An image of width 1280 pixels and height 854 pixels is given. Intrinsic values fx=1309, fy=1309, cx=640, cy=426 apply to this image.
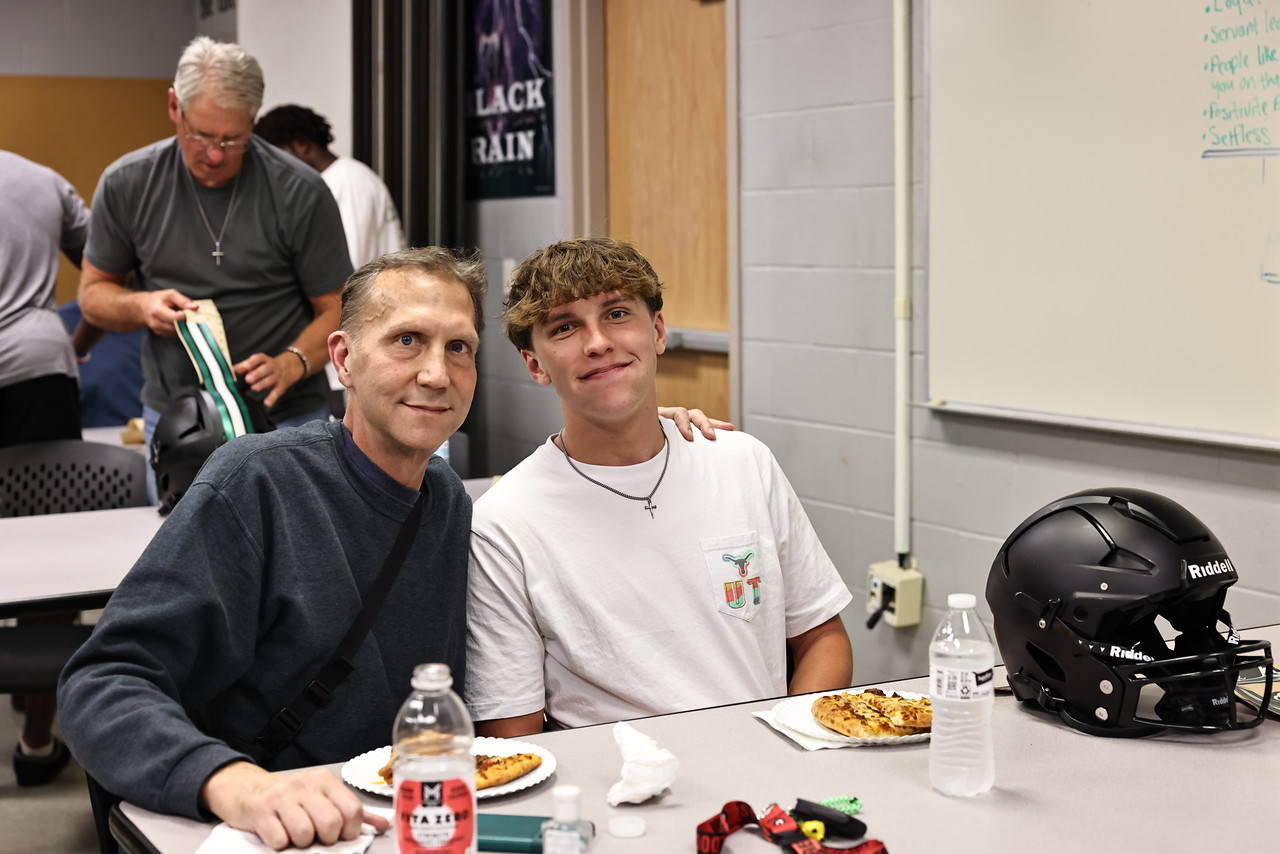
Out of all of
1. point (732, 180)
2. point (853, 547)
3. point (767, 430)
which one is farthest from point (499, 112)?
point (853, 547)

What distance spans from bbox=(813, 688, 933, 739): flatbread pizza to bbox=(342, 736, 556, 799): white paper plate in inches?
12.8

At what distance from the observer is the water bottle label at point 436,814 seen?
1.06 m

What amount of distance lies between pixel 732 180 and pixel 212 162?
5.03ft

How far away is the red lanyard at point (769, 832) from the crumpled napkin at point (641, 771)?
0.27 ft

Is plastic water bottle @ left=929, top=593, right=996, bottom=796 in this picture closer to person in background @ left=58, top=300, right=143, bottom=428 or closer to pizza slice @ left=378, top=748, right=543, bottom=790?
pizza slice @ left=378, top=748, right=543, bottom=790

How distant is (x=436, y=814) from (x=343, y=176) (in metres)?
4.18

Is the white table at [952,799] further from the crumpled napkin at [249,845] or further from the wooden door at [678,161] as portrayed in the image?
the wooden door at [678,161]

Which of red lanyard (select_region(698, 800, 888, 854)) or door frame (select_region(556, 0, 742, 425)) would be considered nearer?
red lanyard (select_region(698, 800, 888, 854))

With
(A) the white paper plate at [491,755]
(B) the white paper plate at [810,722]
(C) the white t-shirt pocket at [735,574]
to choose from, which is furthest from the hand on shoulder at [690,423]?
(A) the white paper plate at [491,755]

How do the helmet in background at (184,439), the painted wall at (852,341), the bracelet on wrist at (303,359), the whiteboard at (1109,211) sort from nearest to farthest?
1. the whiteboard at (1109,211)
2. the helmet in background at (184,439)
3. the bracelet on wrist at (303,359)
4. the painted wall at (852,341)

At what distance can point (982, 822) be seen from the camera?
1236mm

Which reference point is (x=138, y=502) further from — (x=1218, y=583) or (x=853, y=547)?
(x=1218, y=583)

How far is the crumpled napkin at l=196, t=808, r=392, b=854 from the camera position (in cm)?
118

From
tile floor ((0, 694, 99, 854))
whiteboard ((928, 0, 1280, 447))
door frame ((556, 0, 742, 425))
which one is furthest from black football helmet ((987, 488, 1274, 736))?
door frame ((556, 0, 742, 425))
